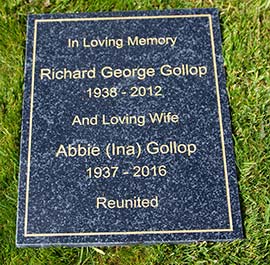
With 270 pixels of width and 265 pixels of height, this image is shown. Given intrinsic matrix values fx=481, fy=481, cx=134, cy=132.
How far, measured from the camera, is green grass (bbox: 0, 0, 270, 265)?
2.20m

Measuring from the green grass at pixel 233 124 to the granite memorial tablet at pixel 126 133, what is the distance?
0.05 metres

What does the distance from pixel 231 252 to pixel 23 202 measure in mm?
988

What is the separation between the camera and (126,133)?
235 centimetres

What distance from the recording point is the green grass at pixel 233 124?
2197 millimetres

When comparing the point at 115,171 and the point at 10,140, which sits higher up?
the point at 10,140

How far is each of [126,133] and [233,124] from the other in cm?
54

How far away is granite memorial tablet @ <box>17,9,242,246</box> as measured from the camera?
2.21 meters

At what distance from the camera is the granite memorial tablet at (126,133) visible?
2215 millimetres

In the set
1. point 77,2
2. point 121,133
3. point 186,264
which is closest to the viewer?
point 186,264

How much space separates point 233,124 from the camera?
239 cm

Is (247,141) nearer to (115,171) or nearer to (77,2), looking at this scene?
(115,171)

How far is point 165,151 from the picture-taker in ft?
7.59

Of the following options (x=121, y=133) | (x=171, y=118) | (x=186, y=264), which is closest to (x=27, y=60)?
(x=121, y=133)

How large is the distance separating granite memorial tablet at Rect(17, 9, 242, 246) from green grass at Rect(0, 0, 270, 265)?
0.05m
